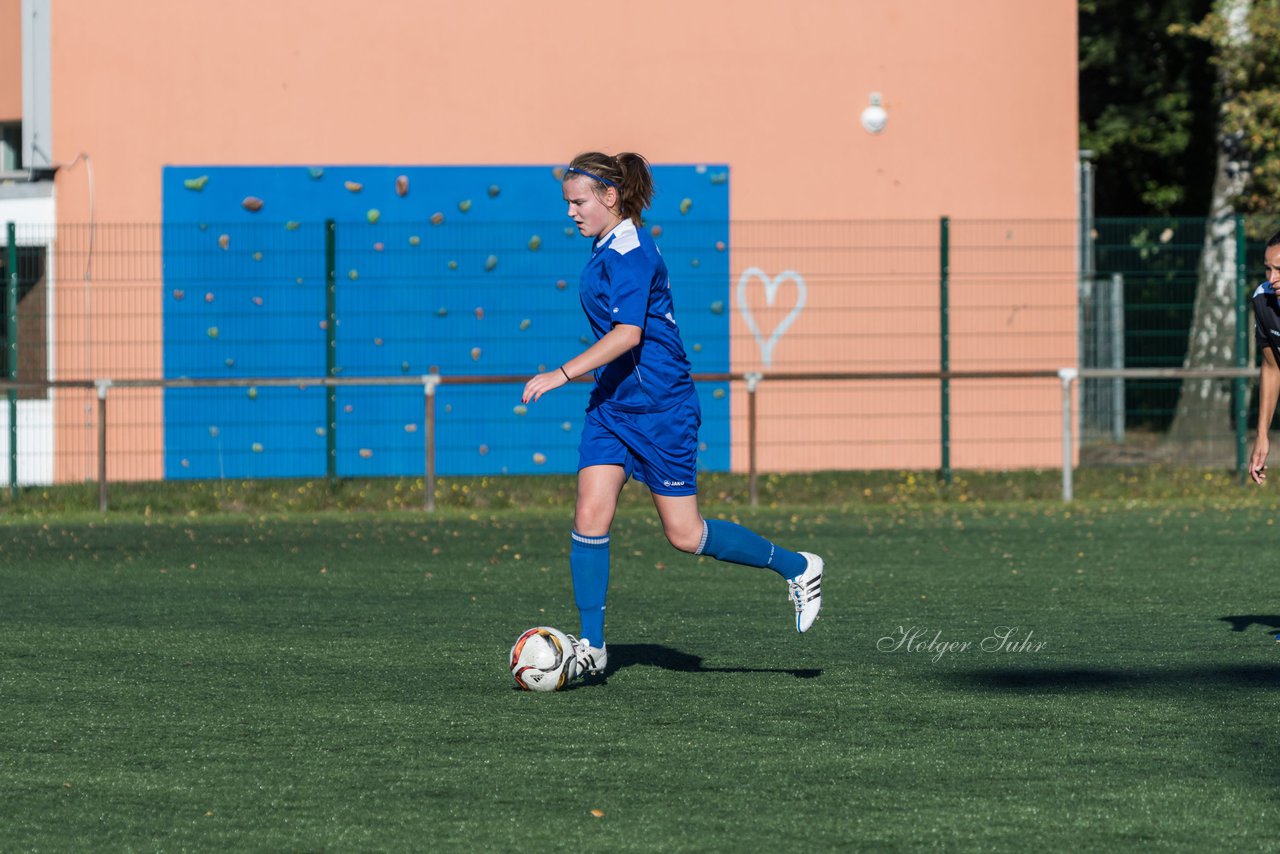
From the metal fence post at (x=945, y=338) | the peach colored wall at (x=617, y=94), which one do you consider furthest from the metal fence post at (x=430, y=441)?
the metal fence post at (x=945, y=338)

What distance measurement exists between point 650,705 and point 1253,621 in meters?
3.14

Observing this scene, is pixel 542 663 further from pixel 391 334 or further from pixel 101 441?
pixel 391 334

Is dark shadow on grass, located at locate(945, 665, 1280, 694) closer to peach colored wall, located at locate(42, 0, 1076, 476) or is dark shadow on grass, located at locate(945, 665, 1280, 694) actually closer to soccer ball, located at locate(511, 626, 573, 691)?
soccer ball, located at locate(511, 626, 573, 691)

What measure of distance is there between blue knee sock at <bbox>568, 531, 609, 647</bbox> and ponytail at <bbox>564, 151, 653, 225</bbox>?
1.07 meters

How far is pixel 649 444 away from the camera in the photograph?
21.0 feet

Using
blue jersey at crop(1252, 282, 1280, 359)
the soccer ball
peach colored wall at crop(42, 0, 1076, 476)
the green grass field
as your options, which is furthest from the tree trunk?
the soccer ball

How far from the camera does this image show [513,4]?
17922 millimetres

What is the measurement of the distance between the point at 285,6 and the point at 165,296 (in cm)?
333

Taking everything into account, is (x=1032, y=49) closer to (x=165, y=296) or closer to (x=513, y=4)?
(x=513, y=4)

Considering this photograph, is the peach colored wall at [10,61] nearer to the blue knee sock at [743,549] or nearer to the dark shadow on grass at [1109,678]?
the blue knee sock at [743,549]

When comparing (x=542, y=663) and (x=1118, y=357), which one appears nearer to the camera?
(x=542, y=663)

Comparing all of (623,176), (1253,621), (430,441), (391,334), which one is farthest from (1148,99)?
(623,176)

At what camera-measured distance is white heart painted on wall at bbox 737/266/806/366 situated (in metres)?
16.8

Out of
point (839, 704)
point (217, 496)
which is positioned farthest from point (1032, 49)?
point (839, 704)
